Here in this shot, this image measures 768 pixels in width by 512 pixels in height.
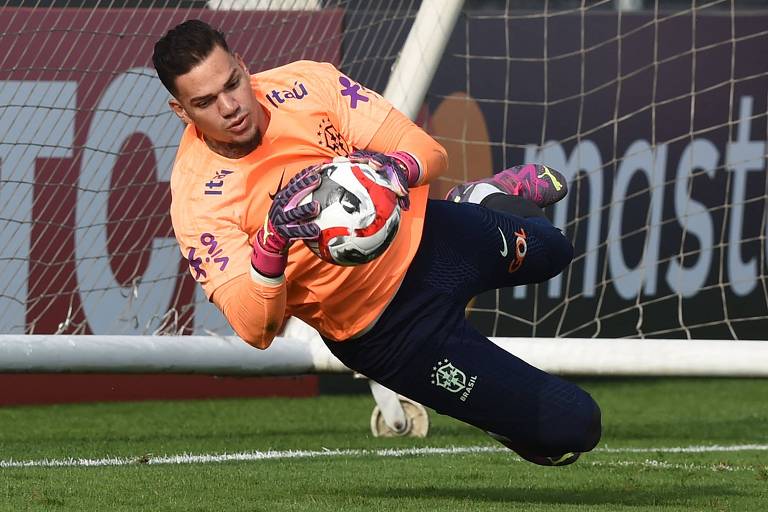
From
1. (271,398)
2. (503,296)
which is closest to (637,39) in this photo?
(503,296)

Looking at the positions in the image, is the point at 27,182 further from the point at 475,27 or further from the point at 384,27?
the point at 475,27

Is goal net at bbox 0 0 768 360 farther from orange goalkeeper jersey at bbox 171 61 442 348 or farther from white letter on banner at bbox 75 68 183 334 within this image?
orange goalkeeper jersey at bbox 171 61 442 348

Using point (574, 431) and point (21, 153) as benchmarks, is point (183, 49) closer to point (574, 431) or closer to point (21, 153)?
point (574, 431)

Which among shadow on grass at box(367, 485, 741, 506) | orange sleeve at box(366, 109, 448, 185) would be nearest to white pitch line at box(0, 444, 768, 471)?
shadow on grass at box(367, 485, 741, 506)

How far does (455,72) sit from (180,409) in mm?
2383

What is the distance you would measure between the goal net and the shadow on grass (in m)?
2.33

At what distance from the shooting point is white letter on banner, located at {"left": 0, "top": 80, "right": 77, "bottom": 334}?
631cm

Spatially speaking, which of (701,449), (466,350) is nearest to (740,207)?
(701,449)

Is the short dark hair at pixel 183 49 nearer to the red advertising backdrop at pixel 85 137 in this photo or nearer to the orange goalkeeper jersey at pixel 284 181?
the orange goalkeeper jersey at pixel 284 181

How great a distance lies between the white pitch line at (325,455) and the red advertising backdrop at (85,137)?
3.10 feet

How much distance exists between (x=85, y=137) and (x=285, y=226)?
3.42m

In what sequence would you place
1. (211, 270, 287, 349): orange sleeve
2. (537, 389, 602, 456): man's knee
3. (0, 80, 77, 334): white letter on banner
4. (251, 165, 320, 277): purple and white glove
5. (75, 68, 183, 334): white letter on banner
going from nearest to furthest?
(251, 165, 320, 277): purple and white glove < (211, 270, 287, 349): orange sleeve < (537, 389, 602, 456): man's knee < (0, 80, 77, 334): white letter on banner < (75, 68, 183, 334): white letter on banner

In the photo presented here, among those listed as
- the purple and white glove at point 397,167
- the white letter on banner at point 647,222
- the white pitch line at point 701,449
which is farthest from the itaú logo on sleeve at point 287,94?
the white letter on banner at point 647,222

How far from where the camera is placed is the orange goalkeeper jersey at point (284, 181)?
160 inches
